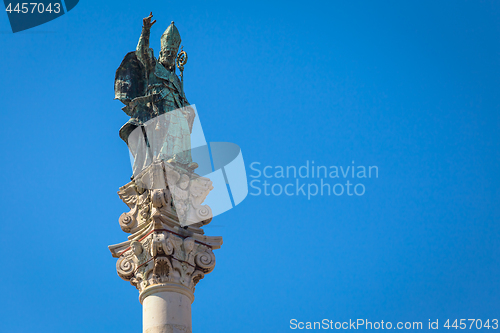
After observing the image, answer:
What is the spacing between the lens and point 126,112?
20969 mm

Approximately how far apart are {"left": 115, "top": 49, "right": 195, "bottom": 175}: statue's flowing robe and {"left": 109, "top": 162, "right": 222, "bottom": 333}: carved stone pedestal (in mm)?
764

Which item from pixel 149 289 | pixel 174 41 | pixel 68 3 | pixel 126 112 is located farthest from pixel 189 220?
pixel 68 3

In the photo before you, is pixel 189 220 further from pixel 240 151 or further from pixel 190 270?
pixel 240 151

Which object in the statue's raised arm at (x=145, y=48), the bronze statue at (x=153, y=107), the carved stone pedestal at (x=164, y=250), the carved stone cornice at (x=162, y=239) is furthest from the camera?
the statue's raised arm at (x=145, y=48)

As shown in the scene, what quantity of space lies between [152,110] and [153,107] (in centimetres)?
8

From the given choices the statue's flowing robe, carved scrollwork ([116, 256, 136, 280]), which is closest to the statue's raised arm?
the statue's flowing robe

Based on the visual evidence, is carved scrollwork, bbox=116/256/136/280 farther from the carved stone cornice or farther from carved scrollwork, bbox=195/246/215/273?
carved scrollwork, bbox=195/246/215/273

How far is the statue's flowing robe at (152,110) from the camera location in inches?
794

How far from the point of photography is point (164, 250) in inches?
717

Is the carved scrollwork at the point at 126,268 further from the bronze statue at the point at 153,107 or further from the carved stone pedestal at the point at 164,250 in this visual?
the bronze statue at the point at 153,107

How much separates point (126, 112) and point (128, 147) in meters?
1.00

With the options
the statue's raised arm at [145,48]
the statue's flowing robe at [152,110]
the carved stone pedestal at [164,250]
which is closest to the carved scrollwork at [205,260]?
the carved stone pedestal at [164,250]

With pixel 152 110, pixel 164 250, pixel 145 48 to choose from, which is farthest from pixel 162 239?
pixel 145 48

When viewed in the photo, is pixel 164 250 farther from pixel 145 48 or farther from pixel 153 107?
pixel 145 48
